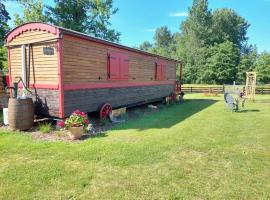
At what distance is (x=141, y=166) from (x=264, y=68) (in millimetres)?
34684

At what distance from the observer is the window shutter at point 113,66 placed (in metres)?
9.12

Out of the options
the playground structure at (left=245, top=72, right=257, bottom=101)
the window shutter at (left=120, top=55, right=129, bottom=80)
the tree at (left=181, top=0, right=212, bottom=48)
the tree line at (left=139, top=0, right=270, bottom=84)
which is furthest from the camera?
the tree at (left=181, top=0, right=212, bottom=48)

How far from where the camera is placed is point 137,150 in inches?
208

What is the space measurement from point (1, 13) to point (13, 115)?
54.1ft

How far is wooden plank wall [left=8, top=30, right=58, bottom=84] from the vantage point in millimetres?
6988

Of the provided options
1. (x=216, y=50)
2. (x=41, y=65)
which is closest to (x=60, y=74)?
(x=41, y=65)

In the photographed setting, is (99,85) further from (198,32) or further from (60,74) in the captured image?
(198,32)

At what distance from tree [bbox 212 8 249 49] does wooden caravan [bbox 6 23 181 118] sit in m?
39.1

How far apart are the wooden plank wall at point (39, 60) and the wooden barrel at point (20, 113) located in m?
0.90

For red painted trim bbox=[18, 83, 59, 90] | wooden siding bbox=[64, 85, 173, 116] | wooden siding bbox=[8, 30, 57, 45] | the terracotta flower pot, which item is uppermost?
wooden siding bbox=[8, 30, 57, 45]

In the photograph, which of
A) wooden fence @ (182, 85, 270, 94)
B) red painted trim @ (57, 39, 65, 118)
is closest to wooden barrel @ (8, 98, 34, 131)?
red painted trim @ (57, 39, 65, 118)

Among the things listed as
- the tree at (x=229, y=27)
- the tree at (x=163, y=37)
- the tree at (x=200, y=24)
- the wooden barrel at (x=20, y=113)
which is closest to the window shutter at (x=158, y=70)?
the wooden barrel at (x=20, y=113)

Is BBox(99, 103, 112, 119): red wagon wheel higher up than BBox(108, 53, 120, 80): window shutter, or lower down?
lower down

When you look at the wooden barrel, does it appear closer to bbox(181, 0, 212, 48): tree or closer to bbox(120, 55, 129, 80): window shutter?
bbox(120, 55, 129, 80): window shutter
